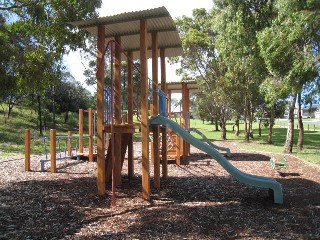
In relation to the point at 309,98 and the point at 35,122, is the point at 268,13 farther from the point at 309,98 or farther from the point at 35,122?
the point at 35,122

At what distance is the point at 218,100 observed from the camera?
26109 mm

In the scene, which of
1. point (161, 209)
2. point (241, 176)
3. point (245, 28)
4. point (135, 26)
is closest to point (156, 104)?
point (135, 26)

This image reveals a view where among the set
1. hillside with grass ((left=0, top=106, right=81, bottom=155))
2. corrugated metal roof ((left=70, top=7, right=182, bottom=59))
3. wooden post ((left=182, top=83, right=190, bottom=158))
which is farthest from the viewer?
hillside with grass ((left=0, top=106, right=81, bottom=155))

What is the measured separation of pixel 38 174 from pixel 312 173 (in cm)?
822

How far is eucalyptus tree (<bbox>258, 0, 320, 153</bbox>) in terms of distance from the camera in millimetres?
10008

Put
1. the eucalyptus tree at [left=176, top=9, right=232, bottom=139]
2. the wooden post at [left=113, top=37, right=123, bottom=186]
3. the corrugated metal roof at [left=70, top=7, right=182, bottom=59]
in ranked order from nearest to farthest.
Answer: the corrugated metal roof at [left=70, top=7, right=182, bottom=59]
the wooden post at [left=113, top=37, right=123, bottom=186]
the eucalyptus tree at [left=176, top=9, right=232, bottom=139]

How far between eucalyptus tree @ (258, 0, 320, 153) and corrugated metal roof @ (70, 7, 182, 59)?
3652mm

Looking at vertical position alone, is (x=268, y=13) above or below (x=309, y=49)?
above

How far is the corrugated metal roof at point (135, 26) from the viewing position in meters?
6.73

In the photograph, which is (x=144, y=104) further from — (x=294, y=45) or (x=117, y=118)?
(x=294, y=45)

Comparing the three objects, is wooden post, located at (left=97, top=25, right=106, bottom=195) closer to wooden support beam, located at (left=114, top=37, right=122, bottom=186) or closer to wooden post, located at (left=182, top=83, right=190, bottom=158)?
wooden support beam, located at (left=114, top=37, right=122, bottom=186)

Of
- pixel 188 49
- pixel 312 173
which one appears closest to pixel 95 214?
pixel 312 173

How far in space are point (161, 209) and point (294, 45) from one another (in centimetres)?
755

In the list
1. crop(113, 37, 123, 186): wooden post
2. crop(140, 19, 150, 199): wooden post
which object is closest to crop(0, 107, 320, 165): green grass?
crop(113, 37, 123, 186): wooden post
